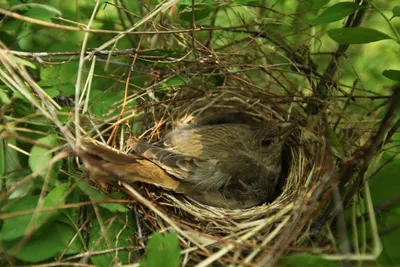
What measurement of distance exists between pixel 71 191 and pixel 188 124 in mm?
1265

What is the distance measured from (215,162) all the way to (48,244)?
1171mm

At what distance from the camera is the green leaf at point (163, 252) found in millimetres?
1581

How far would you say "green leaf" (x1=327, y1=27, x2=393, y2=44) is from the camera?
1796mm

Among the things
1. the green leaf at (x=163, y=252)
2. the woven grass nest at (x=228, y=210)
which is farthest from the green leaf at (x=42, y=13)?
the green leaf at (x=163, y=252)

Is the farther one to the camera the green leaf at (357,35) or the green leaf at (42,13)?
the green leaf at (42,13)

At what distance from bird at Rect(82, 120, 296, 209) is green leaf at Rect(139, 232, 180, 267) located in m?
0.55

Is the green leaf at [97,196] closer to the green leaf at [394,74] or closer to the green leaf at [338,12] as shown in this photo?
the green leaf at [338,12]

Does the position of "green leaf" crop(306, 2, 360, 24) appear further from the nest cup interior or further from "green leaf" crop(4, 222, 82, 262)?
"green leaf" crop(4, 222, 82, 262)

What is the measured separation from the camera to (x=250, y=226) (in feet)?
7.71

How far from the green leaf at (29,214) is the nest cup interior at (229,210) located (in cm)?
63

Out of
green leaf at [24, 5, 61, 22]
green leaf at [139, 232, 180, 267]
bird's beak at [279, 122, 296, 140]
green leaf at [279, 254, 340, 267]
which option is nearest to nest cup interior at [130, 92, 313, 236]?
bird's beak at [279, 122, 296, 140]

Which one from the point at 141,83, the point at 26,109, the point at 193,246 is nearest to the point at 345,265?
the point at 193,246

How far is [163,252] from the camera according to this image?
1607mm

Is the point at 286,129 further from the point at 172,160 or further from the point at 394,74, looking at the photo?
the point at 394,74
